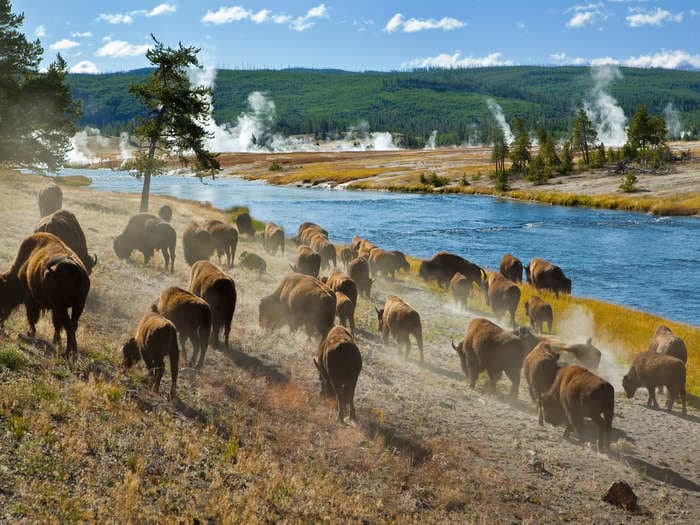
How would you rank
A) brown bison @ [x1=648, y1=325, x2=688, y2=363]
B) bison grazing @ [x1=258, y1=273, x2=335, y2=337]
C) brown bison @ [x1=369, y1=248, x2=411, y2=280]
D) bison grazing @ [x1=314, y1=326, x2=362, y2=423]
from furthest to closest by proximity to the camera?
brown bison @ [x1=369, y1=248, x2=411, y2=280]
brown bison @ [x1=648, y1=325, x2=688, y2=363]
bison grazing @ [x1=258, y1=273, x2=335, y2=337]
bison grazing @ [x1=314, y1=326, x2=362, y2=423]

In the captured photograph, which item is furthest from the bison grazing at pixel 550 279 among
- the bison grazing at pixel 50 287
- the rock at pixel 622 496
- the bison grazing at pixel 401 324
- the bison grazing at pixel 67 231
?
the bison grazing at pixel 50 287

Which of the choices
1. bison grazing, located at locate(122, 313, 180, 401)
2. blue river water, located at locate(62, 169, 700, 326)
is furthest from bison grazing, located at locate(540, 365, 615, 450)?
blue river water, located at locate(62, 169, 700, 326)

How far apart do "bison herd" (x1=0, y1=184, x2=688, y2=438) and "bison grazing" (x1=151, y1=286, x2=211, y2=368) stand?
0.05ft

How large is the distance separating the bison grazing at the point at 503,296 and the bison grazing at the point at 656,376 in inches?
243

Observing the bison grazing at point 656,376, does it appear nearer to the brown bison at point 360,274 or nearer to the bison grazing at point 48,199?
the brown bison at point 360,274

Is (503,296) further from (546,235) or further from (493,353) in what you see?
(546,235)

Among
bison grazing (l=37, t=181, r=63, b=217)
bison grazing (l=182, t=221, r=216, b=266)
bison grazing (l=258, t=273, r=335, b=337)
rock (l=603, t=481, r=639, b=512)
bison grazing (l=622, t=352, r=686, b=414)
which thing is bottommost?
rock (l=603, t=481, r=639, b=512)

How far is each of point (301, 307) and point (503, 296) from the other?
353 inches

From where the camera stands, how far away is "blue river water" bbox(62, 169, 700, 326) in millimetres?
27953

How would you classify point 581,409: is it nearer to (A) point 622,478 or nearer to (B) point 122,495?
(A) point 622,478

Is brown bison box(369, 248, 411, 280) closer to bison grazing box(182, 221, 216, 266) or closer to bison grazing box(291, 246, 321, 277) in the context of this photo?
bison grazing box(291, 246, 321, 277)

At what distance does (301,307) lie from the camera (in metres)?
12.9

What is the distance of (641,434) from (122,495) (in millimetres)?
9204

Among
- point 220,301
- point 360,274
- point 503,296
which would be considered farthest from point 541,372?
point 360,274
